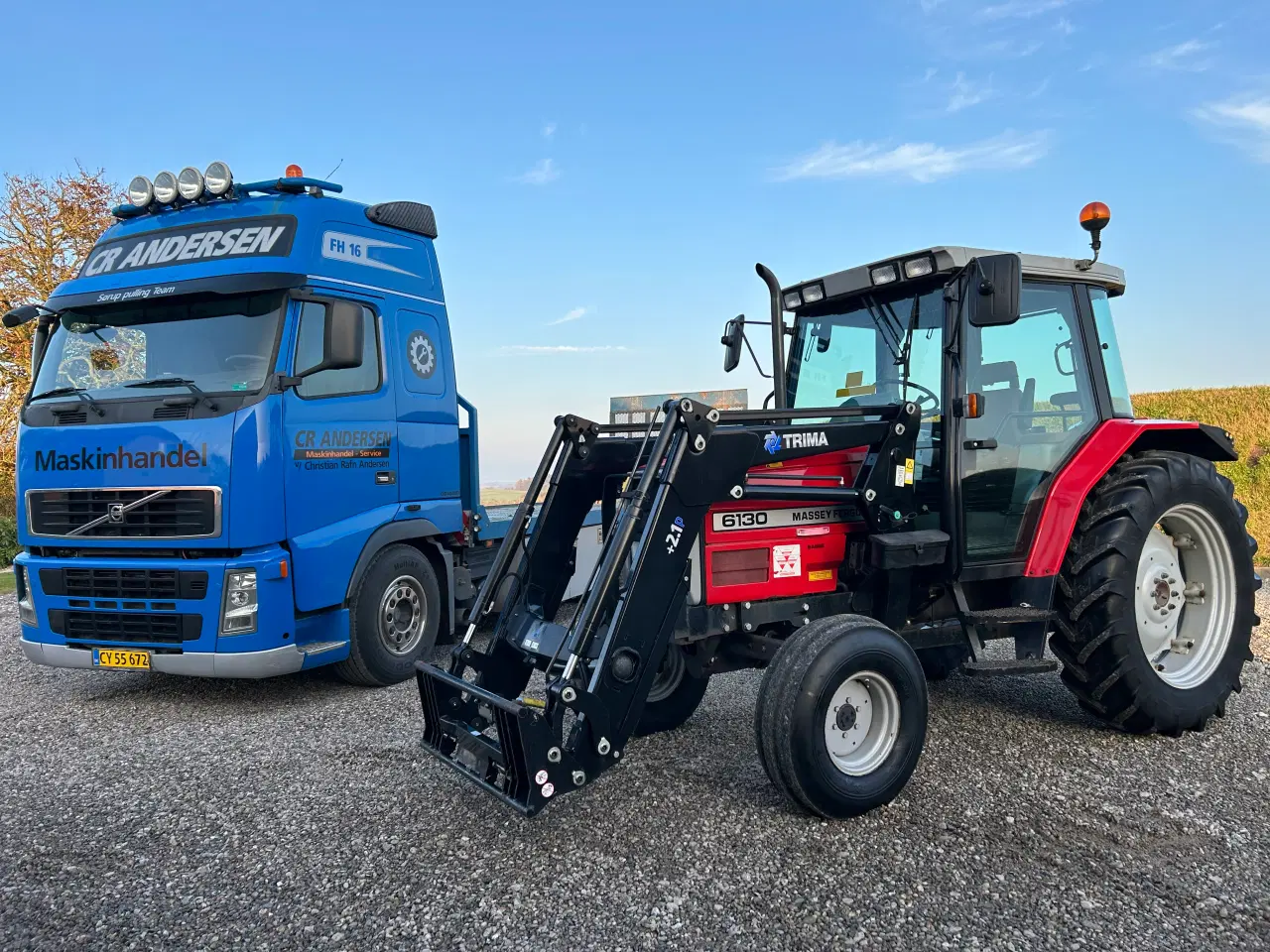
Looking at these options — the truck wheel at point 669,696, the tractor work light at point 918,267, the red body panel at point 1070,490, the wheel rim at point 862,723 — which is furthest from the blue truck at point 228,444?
the red body panel at point 1070,490

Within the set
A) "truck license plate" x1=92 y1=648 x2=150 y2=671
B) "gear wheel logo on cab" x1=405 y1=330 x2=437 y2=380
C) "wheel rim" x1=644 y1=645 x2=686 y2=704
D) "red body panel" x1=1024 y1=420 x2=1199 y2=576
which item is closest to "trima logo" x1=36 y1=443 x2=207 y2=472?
"truck license plate" x1=92 y1=648 x2=150 y2=671

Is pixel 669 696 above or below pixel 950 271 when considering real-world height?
below

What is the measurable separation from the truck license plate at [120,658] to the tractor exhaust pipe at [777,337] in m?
3.86

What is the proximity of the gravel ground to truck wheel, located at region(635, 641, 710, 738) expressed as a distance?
0.12 meters

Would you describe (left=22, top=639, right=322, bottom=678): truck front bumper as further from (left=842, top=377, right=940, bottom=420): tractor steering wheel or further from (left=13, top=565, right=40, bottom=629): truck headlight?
(left=842, top=377, right=940, bottom=420): tractor steering wheel

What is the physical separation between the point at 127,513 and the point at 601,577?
3.23 meters

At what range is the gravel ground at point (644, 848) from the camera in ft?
9.05

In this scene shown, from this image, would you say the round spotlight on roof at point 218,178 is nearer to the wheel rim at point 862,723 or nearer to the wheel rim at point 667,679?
the wheel rim at point 667,679

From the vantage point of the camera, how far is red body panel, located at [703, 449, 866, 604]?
391 centimetres

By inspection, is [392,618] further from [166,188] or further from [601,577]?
[166,188]

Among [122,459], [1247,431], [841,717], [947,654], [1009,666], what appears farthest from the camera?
[1247,431]

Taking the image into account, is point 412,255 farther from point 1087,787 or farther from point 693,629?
point 1087,787

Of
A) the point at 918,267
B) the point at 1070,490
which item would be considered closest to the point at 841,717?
the point at 1070,490

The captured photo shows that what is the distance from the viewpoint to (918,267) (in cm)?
430
